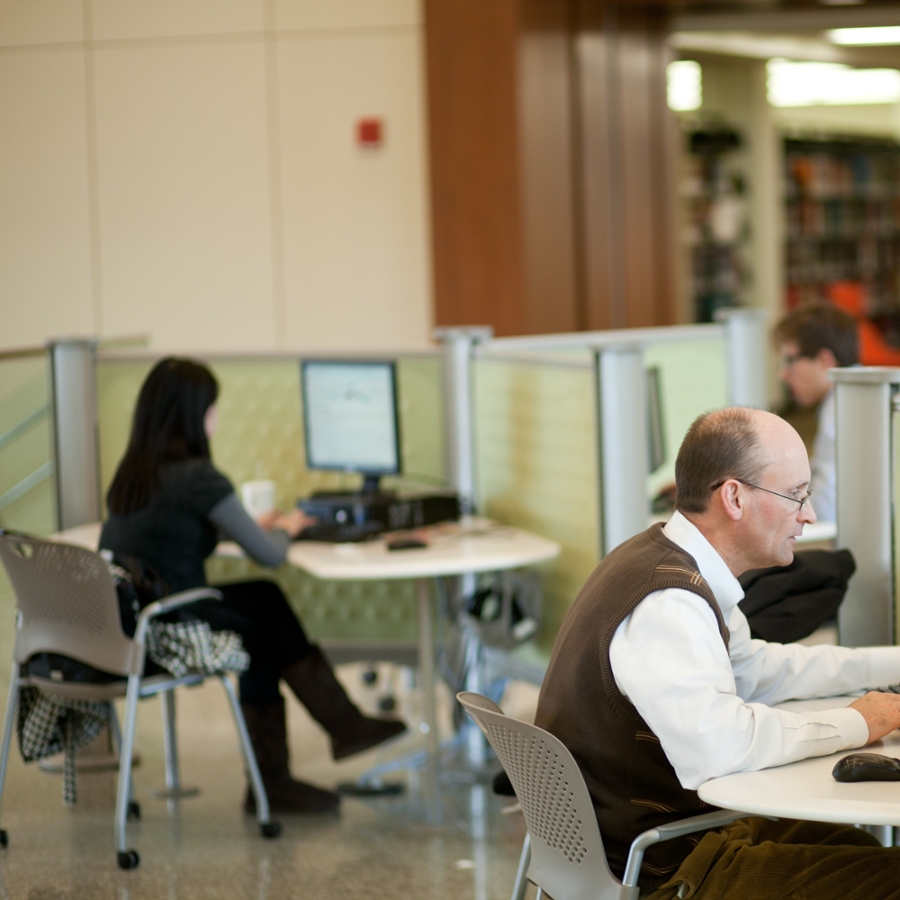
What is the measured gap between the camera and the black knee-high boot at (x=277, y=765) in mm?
3402

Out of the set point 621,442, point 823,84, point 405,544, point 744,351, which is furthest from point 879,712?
point 823,84

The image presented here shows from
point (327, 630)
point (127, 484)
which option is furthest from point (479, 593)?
point (127, 484)

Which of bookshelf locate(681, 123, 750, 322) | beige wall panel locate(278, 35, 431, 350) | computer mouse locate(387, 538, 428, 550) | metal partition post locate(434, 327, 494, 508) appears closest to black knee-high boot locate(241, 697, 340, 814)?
computer mouse locate(387, 538, 428, 550)

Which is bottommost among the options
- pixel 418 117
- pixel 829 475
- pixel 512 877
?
pixel 512 877

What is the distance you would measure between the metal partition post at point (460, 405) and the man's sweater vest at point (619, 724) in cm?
214

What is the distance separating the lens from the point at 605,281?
5922mm

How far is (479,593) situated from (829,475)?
1.01 metres

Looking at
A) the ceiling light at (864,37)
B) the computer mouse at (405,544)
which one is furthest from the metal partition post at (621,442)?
the ceiling light at (864,37)

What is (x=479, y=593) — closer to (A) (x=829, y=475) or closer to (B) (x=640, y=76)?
(A) (x=829, y=475)

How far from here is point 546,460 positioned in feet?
11.3

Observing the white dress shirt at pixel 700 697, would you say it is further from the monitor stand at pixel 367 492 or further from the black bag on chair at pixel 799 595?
the monitor stand at pixel 367 492

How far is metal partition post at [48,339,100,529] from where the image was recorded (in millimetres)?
4086

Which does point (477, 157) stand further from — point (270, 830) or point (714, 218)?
point (714, 218)

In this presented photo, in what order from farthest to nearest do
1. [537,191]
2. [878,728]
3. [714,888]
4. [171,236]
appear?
[171,236], [537,191], [878,728], [714,888]
